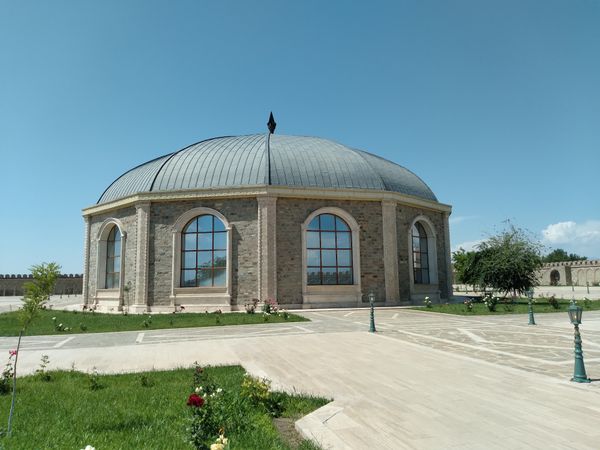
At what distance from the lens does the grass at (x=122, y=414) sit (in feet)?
15.3

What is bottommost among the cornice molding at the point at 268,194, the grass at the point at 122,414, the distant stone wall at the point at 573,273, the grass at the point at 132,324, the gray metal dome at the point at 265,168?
the grass at the point at 132,324

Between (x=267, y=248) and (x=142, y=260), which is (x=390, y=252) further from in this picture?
(x=142, y=260)

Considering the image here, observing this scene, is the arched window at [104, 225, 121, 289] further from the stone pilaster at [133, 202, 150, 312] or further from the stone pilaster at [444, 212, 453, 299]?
the stone pilaster at [444, 212, 453, 299]

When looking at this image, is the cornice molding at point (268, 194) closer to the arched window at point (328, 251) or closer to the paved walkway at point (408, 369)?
the arched window at point (328, 251)

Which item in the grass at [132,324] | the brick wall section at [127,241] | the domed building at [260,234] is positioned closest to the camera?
the grass at [132,324]

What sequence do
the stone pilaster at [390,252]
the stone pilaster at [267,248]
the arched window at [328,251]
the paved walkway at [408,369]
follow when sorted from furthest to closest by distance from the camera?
the stone pilaster at [390,252] < the arched window at [328,251] < the stone pilaster at [267,248] < the paved walkway at [408,369]

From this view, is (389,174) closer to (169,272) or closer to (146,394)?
(169,272)

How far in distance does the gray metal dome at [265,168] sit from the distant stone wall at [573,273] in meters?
54.0

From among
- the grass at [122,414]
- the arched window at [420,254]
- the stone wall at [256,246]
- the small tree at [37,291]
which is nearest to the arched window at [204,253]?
the stone wall at [256,246]

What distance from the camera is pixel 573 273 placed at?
7425cm

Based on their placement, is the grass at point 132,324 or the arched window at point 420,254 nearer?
the grass at point 132,324

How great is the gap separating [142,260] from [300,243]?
30.3 feet

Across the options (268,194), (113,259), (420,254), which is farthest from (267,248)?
(113,259)

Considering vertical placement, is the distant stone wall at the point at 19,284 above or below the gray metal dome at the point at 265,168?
below
